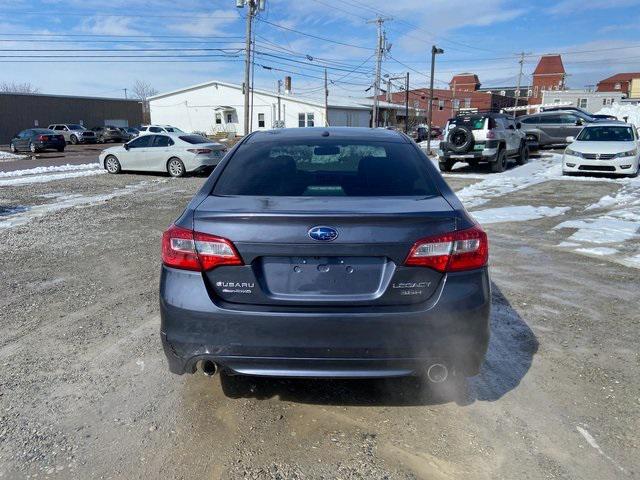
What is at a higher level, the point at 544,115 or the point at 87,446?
the point at 544,115

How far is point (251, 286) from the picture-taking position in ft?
8.53

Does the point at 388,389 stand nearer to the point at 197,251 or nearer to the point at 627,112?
the point at 197,251

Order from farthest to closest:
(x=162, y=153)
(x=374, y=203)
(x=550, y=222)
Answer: (x=162, y=153), (x=550, y=222), (x=374, y=203)

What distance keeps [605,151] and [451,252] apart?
14.2 meters

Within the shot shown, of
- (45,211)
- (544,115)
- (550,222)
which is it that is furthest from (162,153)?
(544,115)

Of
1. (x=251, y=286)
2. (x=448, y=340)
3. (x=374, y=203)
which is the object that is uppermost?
(x=374, y=203)

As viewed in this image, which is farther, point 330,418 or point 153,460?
point 330,418

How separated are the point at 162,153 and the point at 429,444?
15.6m

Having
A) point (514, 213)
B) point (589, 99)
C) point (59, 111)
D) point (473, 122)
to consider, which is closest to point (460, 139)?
point (473, 122)

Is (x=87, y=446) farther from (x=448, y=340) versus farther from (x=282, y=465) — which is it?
(x=448, y=340)

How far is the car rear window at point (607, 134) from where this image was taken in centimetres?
1514

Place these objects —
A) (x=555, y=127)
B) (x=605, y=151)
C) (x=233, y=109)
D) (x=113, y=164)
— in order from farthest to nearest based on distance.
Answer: (x=233, y=109) < (x=555, y=127) < (x=113, y=164) < (x=605, y=151)

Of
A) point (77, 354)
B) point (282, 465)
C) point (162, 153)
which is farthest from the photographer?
point (162, 153)

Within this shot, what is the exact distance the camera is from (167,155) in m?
16.6
